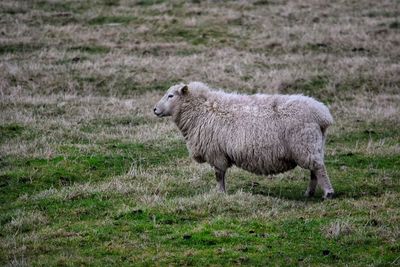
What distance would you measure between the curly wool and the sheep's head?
0.41 m

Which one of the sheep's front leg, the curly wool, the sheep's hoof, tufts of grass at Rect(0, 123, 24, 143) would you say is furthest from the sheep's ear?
tufts of grass at Rect(0, 123, 24, 143)

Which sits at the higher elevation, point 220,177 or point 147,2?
point 147,2

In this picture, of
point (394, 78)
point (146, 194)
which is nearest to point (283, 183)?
point (146, 194)

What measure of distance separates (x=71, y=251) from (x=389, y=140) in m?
10.0

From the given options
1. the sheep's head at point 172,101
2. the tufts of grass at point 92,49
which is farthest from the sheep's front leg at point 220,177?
the tufts of grass at point 92,49

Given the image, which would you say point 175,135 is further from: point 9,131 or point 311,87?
point 311,87

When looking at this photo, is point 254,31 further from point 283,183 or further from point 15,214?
point 15,214

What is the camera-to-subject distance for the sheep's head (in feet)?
43.5

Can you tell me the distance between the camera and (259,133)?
11.8 m

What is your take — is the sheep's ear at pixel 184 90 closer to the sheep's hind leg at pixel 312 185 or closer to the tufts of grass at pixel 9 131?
the sheep's hind leg at pixel 312 185

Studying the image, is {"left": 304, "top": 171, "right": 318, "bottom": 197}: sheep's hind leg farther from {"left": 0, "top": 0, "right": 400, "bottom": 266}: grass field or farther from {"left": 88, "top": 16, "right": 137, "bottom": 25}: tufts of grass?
{"left": 88, "top": 16, "right": 137, "bottom": 25}: tufts of grass

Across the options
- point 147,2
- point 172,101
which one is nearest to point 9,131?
point 172,101

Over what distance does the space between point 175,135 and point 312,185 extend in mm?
5408

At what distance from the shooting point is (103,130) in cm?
1662
